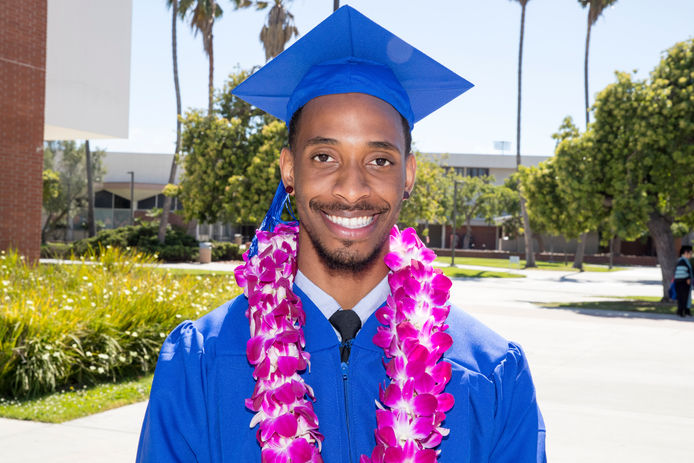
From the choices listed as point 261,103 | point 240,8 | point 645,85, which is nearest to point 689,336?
point 645,85

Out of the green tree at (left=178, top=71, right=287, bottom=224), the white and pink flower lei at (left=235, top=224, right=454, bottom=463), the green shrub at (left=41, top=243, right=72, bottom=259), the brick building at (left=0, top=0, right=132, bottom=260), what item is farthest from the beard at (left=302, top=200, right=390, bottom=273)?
the green shrub at (left=41, top=243, right=72, bottom=259)

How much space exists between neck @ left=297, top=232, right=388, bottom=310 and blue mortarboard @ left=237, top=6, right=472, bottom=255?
0.28 m

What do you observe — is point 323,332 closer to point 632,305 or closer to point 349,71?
point 349,71

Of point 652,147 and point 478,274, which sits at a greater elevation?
point 652,147

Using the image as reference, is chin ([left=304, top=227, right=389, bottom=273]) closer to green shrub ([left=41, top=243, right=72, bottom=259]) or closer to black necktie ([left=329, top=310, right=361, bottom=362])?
black necktie ([left=329, top=310, right=361, bottom=362])

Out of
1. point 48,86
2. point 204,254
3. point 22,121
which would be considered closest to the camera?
point 22,121

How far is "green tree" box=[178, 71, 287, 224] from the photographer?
26234 mm

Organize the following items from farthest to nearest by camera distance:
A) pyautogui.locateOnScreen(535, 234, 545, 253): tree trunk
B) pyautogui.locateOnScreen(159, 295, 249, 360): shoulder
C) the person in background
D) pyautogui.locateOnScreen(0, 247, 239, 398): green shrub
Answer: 1. pyautogui.locateOnScreen(535, 234, 545, 253): tree trunk
2. the person in background
3. pyautogui.locateOnScreen(0, 247, 239, 398): green shrub
4. pyautogui.locateOnScreen(159, 295, 249, 360): shoulder

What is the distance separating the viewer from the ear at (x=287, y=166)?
2053 millimetres

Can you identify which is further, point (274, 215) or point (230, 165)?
point (230, 165)

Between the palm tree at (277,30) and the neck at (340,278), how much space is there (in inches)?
1196

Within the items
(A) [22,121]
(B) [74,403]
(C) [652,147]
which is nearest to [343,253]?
(B) [74,403]

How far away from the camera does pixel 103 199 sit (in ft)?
168

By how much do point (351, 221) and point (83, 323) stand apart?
22.1ft
